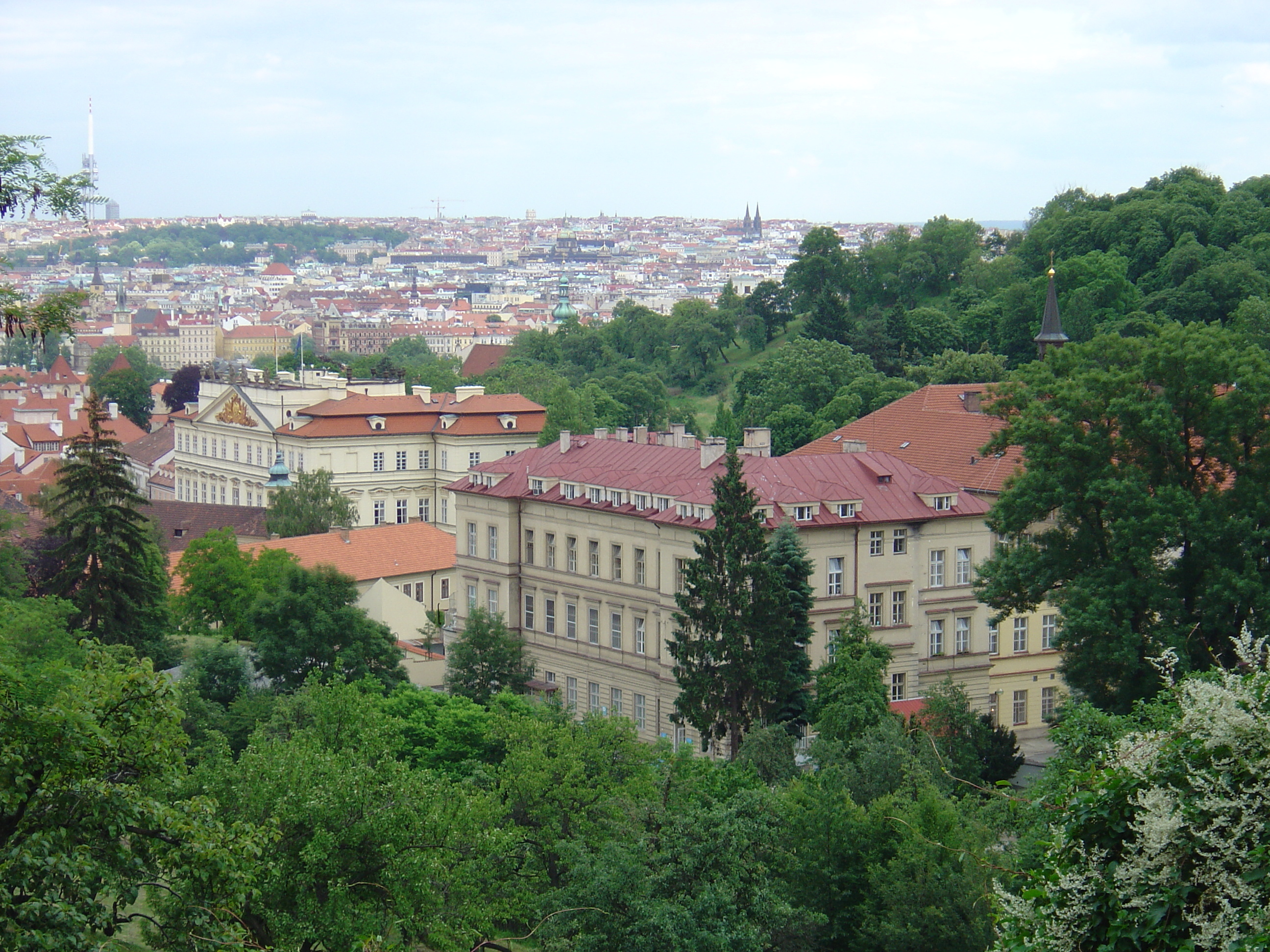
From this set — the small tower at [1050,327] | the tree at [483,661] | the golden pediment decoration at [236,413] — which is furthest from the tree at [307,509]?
the tree at [483,661]

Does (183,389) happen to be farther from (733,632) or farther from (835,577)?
(733,632)

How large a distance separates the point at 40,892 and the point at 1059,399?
29675 millimetres

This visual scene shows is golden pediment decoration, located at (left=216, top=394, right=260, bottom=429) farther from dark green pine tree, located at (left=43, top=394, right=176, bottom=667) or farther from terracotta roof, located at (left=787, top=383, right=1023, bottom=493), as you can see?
dark green pine tree, located at (left=43, top=394, right=176, bottom=667)

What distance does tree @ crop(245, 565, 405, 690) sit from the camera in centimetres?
4612

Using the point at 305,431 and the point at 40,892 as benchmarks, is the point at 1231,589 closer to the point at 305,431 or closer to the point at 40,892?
the point at 40,892

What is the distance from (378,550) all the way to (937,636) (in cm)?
2622

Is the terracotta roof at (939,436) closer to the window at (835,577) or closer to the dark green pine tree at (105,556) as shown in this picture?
the window at (835,577)

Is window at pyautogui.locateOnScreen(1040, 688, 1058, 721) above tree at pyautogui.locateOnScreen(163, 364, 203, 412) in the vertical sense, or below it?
below

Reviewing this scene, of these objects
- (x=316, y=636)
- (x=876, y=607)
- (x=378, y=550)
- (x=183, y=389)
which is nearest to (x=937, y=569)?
(x=876, y=607)

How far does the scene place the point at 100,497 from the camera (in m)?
49.9

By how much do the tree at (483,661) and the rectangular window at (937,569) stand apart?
38.9ft

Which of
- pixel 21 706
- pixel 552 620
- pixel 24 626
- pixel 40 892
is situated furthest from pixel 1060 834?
pixel 552 620

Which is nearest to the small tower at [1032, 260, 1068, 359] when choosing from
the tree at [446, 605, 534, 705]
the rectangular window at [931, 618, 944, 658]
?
the rectangular window at [931, 618, 944, 658]

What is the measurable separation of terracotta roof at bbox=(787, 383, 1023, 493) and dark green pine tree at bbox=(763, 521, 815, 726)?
8.77 metres
